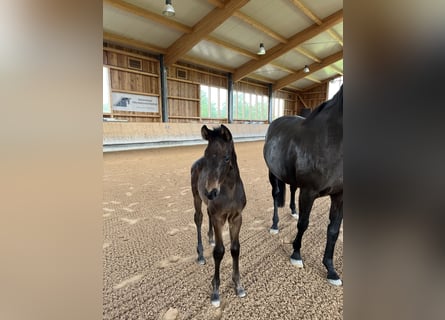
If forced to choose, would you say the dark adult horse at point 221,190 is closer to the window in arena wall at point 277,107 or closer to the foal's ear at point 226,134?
the foal's ear at point 226,134

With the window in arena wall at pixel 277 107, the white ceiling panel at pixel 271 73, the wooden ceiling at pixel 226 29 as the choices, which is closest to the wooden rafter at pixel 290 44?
the wooden ceiling at pixel 226 29

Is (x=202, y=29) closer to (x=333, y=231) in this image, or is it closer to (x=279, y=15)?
(x=279, y=15)

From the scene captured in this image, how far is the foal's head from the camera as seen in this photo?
1.09 metres

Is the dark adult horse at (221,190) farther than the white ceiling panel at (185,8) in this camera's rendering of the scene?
No

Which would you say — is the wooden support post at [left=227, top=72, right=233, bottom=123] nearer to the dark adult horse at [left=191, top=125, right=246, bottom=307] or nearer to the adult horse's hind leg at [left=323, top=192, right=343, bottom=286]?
the adult horse's hind leg at [left=323, top=192, right=343, bottom=286]

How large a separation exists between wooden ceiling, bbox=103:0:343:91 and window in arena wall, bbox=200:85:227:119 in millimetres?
1153

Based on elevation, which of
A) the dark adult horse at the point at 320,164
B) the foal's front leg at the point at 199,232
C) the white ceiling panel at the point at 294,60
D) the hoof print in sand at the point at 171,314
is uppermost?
the white ceiling panel at the point at 294,60

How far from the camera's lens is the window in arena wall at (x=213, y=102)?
12703 mm
